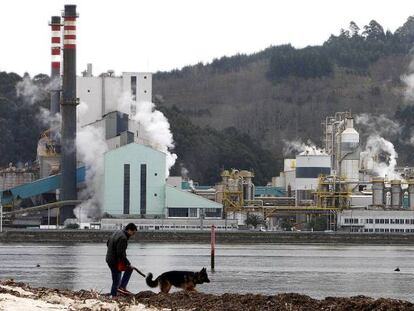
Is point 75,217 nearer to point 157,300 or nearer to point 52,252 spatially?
point 52,252

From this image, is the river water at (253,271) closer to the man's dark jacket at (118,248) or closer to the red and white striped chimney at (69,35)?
the man's dark jacket at (118,248)

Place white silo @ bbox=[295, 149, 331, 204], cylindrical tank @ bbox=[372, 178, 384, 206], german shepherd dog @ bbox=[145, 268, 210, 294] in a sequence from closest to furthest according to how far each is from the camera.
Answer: german shepherd dog @ bbox=[145, 268, 210, 294] < cylindrical tank @ bbox=[372, 178, 384, 206] < white silo @ bbox=[295, 149, 331, 204]

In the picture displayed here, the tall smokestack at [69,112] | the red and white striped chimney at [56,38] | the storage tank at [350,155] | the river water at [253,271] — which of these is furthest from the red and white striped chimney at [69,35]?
the river water at [253,271]

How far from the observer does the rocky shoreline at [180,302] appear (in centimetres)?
2859

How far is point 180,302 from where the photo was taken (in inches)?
1201

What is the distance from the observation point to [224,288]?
143 ft

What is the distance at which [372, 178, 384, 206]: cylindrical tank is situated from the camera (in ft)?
381

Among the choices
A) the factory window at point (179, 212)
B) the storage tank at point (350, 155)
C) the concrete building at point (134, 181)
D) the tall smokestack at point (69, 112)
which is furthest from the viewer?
the storage tank at point (350, 155)

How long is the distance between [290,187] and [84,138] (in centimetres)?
1983

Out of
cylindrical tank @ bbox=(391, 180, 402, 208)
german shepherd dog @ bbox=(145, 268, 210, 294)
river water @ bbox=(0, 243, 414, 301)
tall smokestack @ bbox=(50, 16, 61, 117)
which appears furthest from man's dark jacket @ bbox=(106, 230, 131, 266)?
tall smokestack @ bbox=(50, 16, 61, 117)

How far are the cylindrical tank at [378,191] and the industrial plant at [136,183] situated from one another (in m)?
0.07

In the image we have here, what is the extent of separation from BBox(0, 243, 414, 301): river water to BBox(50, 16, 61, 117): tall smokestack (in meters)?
39.0

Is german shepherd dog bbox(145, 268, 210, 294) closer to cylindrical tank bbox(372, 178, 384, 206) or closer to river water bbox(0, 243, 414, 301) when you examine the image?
river water bbox(0, 243, 414, 301)

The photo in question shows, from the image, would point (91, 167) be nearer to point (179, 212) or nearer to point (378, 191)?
point (179, 212)
